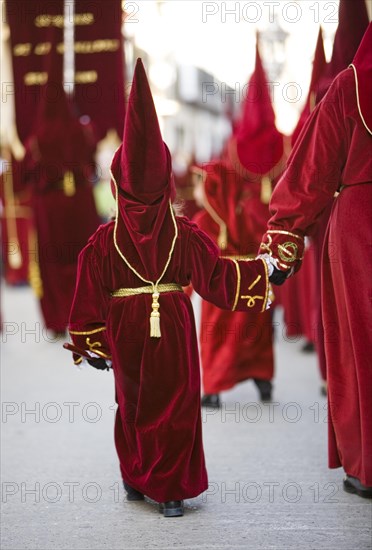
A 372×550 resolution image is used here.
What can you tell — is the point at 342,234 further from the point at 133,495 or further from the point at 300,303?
the point at 300,303

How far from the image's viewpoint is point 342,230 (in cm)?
383

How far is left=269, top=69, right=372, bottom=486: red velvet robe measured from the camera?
3.75 meters

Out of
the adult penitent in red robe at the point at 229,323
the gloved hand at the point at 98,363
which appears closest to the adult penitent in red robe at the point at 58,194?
the adult penitent in red robe at the point at 229,323

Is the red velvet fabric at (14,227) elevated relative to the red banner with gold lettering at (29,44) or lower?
lower

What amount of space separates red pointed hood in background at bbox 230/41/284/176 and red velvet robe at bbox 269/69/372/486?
124 inches

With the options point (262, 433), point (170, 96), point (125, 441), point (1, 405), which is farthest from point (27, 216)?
point (170, 96)

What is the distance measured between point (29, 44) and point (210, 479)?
716 cm

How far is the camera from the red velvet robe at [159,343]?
3672 millimetres

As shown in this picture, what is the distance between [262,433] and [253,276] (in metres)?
1.57

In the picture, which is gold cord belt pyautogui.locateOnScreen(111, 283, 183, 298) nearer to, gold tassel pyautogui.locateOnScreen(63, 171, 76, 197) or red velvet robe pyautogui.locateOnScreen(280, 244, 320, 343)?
red velvet robe pyautogui.locateOnScreen(280, 244, 320, 343)

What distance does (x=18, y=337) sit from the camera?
30.5 feet

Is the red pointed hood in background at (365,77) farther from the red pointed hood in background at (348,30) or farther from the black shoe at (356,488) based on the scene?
the black shoe at (356,488)

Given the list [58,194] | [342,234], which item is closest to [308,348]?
[58,194]

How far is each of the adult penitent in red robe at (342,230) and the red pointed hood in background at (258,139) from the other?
3.15 metres
